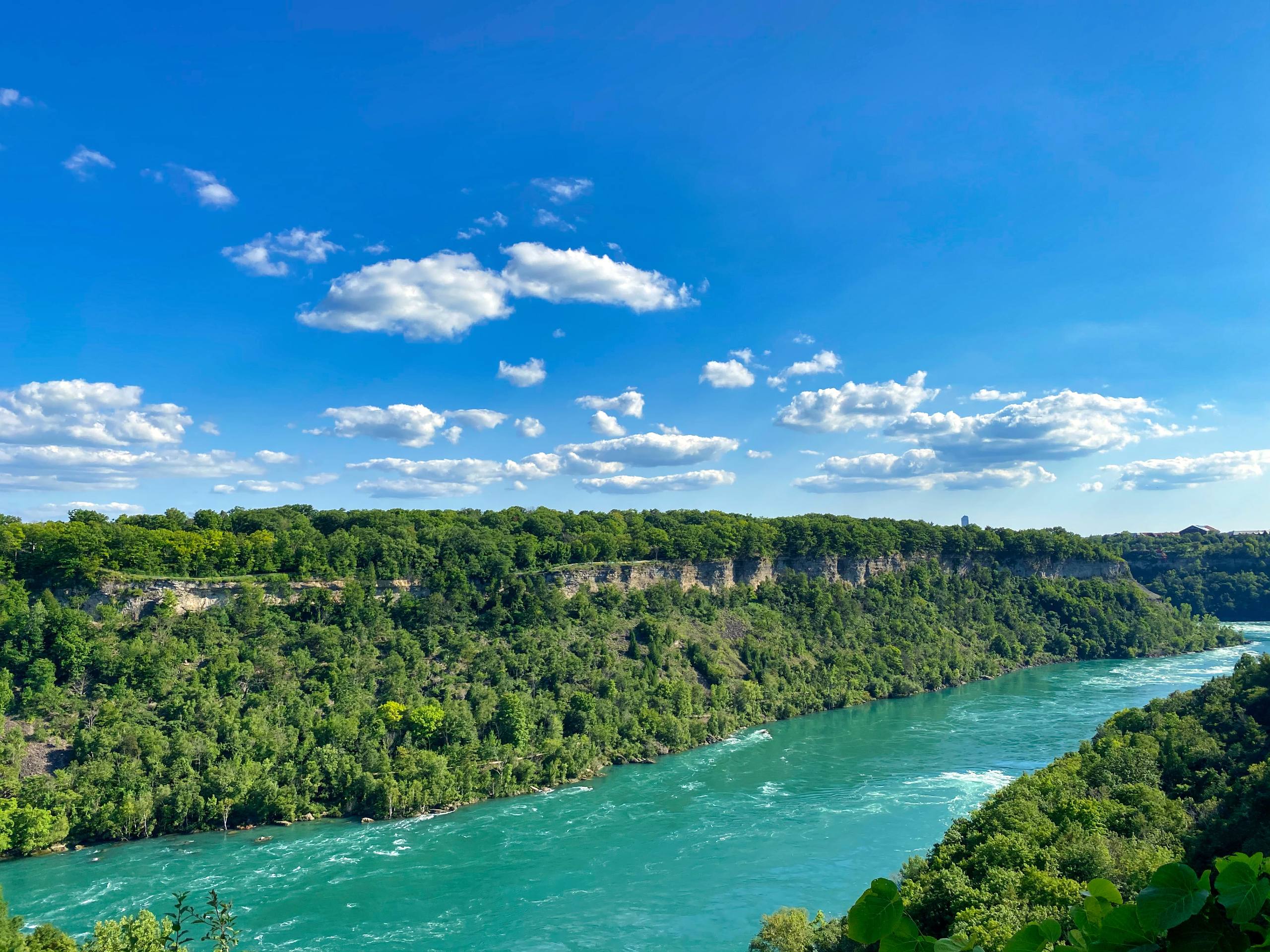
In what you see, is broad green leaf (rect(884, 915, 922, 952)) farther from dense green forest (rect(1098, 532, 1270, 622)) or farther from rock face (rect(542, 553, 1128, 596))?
dense green forest (rect(1098, 532, 1270, 622))

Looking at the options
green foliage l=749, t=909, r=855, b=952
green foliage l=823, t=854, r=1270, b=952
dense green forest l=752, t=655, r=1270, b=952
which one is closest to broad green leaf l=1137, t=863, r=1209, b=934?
green foliage l=823, t=854, r=1270, b=952

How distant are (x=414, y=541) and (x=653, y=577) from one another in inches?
851

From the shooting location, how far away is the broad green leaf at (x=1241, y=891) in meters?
2.45

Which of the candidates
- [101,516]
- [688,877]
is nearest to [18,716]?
[101,516]

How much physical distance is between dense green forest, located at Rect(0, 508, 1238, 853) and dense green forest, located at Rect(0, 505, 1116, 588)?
422mm

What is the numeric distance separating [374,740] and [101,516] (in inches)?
978

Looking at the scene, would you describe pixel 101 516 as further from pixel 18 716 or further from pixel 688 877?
pixel 688 877

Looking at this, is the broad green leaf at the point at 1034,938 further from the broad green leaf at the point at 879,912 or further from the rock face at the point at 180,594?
the rock face at the point at 180,594

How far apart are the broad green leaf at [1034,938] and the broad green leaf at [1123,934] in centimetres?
16

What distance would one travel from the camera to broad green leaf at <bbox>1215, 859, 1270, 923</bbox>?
8.02 ft

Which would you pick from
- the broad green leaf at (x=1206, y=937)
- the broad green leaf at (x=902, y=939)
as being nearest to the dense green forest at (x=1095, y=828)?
the broad green leaf at (x=1206, y=937)

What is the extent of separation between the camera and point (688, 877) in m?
29.6

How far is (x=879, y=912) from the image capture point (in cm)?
289

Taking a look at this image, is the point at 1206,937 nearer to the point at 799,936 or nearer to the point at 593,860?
the point at 799,936
